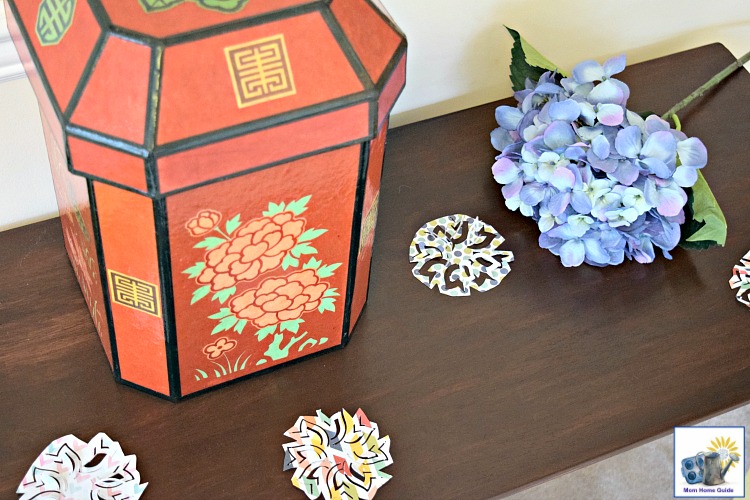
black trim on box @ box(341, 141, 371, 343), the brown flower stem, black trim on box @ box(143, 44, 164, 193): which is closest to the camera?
black trim on box @ box(143, 44, 164, 193)

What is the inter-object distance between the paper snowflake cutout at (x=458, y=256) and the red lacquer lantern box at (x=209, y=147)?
0.16 meters

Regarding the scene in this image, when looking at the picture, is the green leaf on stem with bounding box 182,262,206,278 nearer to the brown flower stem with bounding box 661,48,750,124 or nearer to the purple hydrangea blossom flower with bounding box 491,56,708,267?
the purple hydrangea blossom flower with bounding box 491,56,708,267

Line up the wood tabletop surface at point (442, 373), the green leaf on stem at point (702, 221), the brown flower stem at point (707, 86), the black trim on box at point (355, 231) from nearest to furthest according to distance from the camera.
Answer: the black trim on box at point (355, 231) → the wood tabletop surface at point (442, 373) → the green leaf on stem at point (702, 221) → the brown flower stem at point (707, 86)

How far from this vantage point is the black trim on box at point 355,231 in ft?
2.26

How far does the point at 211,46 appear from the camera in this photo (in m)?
0.60

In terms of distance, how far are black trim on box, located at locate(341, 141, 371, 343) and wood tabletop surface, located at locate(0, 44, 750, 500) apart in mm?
51

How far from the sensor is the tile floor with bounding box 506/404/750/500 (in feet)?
4.87

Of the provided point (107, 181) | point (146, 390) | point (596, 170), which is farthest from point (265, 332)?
point (596, 170)

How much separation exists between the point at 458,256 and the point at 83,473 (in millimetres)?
434

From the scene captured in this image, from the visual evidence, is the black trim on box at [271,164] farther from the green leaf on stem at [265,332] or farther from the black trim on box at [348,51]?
the green leaf on stem at [265,332]

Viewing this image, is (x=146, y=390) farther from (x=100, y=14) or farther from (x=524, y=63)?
(x=524, y=63)

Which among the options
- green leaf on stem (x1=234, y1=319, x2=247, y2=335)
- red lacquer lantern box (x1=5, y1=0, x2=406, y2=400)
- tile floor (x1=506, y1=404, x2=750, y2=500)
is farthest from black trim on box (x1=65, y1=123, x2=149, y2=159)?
tile floor (x1=506, y1=404, x2=750, y2=500)

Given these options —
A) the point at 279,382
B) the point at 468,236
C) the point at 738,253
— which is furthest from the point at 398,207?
the point at 738,253

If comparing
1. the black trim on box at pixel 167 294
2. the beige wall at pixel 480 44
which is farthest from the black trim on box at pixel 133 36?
the beige wall at pixel 480 44
